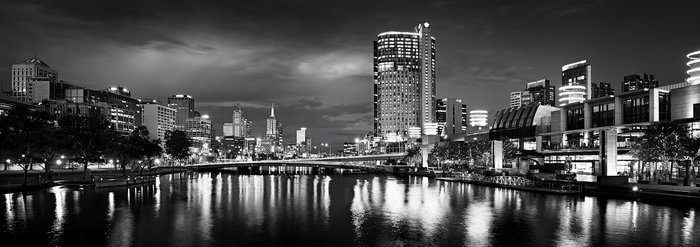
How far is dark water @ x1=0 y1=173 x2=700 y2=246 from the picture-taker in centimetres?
3800

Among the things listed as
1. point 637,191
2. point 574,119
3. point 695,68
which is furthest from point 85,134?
point 695,68

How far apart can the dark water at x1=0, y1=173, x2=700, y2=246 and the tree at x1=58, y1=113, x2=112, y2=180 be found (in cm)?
2666

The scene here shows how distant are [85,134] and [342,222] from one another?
70.0m

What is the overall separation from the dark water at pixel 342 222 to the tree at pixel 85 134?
1050 inches

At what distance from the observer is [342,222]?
48062 mm

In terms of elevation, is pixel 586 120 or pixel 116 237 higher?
pixel 586 120

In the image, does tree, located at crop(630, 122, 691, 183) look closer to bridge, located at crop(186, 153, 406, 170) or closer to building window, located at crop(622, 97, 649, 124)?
building window, located at crop(622, 97, 649, 124)

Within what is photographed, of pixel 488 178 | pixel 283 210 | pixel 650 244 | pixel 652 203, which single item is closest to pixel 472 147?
pixel 488 178

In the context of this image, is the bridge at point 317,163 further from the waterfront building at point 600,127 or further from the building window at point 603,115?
the building window at point 603,115

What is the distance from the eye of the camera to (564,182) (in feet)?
259

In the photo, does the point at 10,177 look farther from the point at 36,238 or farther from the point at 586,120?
the point at 586,120

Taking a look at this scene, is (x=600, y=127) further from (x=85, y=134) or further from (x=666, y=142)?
(x=85, y=134)

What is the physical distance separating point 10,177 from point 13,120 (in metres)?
22.5

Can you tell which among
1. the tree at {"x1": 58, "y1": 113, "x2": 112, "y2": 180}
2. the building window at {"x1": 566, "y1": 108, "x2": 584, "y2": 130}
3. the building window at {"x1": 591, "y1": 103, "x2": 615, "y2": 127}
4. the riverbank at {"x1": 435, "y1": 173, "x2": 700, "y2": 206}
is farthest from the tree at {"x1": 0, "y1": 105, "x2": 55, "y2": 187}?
the building window at {"x1": 566, "y1": 108, "x2": 584, "y2": 130}
